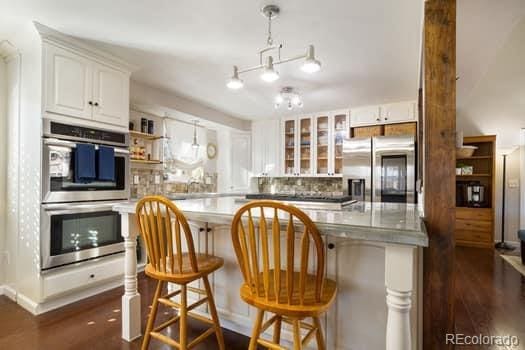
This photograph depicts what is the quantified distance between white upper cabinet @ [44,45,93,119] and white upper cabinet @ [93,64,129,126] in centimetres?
6

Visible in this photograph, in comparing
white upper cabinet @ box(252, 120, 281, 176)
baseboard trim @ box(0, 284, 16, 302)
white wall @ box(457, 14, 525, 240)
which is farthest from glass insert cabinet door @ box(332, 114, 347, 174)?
baseboard trim @ box(0, 284, 16, 302)

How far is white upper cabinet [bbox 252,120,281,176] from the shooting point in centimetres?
510

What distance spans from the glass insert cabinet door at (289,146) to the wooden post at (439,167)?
3.59 m

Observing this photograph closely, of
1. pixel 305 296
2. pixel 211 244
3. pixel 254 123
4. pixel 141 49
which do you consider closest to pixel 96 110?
pixel 141 49

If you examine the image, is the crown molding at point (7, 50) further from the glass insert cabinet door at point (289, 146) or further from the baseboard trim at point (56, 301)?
the glass insert cabinet door at point (289, 146)

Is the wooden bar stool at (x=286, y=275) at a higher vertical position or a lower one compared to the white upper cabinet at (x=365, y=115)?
lower

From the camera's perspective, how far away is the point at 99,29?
224 centimetres

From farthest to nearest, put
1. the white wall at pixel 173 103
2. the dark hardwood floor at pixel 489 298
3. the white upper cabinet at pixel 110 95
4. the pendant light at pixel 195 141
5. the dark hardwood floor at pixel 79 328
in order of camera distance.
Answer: the pendant light at pixel 195 141 → the white wall at pixel 173 103 → the white upper cabinet at pixel 110 95 → the dark hardwood floor at pixel 489 298 → the dark hardwood floor at pixel 79 328

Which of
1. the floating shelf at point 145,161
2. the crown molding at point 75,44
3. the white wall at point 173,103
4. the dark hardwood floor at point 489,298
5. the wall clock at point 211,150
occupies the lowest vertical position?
the dark hardwood floor at point 489,298

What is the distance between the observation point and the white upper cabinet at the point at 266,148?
510cm

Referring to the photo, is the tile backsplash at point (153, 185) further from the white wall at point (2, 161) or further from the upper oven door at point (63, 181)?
the white wall at point (2, 161)

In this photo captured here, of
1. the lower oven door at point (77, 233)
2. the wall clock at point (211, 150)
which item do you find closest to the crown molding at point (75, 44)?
the lower oven door at point (77, 233)

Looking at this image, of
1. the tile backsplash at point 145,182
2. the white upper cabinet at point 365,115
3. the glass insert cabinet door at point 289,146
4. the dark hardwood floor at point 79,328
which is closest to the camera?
the dark hardwood floor at point 79,328

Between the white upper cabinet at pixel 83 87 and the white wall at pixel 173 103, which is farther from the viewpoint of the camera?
the white wall at pixel 173 103
